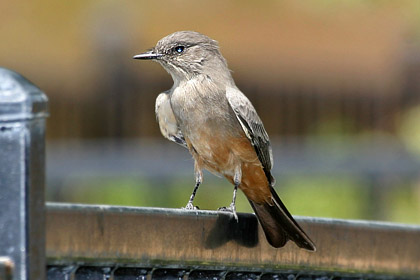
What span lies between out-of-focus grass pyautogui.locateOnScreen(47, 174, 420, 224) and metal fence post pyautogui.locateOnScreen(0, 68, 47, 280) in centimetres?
788

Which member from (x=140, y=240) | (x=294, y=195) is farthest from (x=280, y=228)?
(x=294, y=195)

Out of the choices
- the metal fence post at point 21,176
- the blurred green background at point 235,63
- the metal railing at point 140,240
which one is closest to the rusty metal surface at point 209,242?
the metal railing at point 140,240

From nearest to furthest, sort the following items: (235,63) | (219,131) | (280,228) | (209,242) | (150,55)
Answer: (209,242), (280,228), (219,131), (150,55), (235,63)

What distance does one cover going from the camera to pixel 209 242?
2.76m

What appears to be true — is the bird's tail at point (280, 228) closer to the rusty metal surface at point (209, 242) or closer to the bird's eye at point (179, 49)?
the rusty metal surface at point (209, 242)

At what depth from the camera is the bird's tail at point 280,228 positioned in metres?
3.29

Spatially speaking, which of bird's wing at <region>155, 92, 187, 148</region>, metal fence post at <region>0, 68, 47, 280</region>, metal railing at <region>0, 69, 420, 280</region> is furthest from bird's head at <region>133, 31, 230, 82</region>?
metal fence post at <region>0, 68, 47, 280</region>

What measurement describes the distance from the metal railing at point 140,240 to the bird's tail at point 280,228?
1.4 inches

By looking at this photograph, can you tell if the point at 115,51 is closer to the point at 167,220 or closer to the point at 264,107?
the point at 264,107

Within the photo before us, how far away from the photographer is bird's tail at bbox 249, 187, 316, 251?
10.8 feet

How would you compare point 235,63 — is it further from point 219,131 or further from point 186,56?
point 219,131

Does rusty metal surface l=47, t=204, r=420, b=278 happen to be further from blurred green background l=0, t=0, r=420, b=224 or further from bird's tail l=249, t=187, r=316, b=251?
blurred green background l=0, t=0, r=420, b=224

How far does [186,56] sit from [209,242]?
9.17ft

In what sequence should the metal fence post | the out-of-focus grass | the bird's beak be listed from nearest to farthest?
the metal fence post, the bird's beak, the out-of-focus grass
